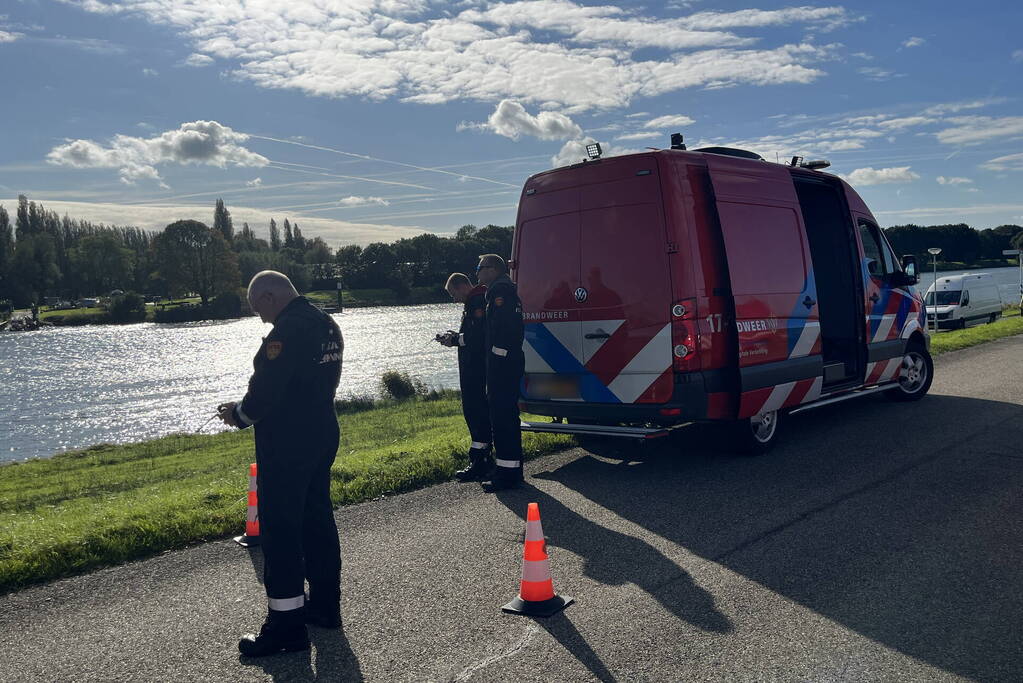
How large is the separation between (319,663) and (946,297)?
3566 centimetres

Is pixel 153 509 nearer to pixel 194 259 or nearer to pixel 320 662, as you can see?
pixel 320 662

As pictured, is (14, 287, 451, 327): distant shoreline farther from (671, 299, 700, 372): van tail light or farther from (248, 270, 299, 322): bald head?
(248, 270, 299, 322): bald head

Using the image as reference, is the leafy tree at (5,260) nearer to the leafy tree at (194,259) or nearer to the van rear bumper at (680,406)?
the leafy tree at (194,259)

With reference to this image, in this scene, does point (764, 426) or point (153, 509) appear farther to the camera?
point (764, 426)

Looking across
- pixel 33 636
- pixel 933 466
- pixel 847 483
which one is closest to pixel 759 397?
pixel 847 483

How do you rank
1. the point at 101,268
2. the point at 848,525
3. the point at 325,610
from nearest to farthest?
the point at 325,610
the point at 848,525
the point at 101,268

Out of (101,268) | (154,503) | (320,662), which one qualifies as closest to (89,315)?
(101,268)

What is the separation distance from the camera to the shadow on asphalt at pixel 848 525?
400 cm

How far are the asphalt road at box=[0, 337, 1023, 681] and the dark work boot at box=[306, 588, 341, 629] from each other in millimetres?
111

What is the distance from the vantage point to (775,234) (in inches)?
305

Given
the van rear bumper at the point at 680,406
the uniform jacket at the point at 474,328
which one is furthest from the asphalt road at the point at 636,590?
the uniform jacket at the point at 474,328

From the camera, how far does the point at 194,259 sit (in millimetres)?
92062

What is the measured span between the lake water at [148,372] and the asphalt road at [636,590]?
2263 cm

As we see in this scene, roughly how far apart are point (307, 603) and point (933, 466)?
5.51m
